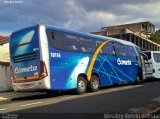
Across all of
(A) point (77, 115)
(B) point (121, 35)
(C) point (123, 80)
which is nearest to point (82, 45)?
(C) point (123, 80)

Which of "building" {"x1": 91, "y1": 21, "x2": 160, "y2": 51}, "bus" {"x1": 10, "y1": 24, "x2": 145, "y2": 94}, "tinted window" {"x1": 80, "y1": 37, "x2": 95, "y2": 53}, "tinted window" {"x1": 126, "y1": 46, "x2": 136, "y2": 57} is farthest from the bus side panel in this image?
"building" {"x1": 91, "y1": 21, "x2": 160, "y2": 51}

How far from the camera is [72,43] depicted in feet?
59.2

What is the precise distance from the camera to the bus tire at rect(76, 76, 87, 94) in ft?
59.2

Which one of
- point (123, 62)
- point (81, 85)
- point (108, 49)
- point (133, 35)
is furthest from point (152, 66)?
point (133, 35)

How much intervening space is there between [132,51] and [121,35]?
2503cm

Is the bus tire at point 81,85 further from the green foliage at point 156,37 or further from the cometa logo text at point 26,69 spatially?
the green foliage at point 156,37

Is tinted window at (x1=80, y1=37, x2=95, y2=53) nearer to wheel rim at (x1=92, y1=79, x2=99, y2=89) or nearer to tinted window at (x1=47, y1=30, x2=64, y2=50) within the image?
wheel rim at (x1=92, y1=79, x2=99, y2=89)

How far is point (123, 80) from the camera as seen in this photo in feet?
76.8

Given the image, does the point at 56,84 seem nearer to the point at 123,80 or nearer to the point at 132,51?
the point at 123,80

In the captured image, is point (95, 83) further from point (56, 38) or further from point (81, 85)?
point (56, 38)

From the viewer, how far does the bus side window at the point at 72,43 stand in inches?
693

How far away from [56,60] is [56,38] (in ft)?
3.57

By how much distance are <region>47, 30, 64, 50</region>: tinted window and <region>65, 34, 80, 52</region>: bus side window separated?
1.56 ft

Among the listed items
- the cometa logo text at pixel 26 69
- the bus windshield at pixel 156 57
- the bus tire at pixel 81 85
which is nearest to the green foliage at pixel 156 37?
the bus windshield at pixel 156 57
